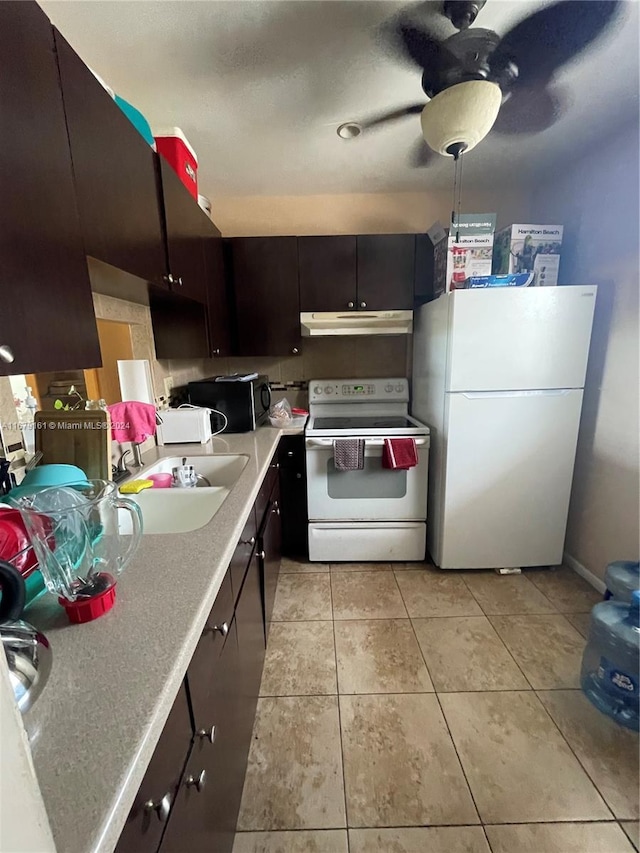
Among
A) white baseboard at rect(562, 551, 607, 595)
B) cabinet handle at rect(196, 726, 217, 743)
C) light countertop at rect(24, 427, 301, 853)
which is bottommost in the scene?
white baseboard at rect(562, 551, 607, 595)

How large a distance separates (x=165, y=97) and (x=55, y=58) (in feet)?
2.85

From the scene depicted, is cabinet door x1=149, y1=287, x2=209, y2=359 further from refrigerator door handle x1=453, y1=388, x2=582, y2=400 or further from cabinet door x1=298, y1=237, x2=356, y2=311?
refrigerator door handle x1=453, y1=388, x2=582, y2=400

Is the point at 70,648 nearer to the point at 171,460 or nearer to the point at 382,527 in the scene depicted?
the point at 171,460

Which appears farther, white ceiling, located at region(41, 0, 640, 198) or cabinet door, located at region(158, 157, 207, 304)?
cabinet door, located at region(158, 157, 207, 304)

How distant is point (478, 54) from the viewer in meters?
1.10

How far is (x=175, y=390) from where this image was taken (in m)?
2.07

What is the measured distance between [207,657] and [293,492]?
4.77 ft

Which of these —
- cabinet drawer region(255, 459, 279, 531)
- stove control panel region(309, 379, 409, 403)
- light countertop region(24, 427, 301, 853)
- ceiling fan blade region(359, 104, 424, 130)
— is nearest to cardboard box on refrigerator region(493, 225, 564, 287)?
ceiling fan blade region(359, 104, 424, 130)

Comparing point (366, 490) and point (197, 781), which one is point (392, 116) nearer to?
point (366, 490)

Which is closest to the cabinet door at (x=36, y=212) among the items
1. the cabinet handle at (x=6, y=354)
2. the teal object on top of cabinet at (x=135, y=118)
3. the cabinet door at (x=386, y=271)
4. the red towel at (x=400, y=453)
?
the cabinet handle at (x=6, y=354)

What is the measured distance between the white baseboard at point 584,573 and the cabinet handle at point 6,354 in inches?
99.7

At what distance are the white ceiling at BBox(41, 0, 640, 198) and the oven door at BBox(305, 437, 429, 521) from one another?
1.54 meters

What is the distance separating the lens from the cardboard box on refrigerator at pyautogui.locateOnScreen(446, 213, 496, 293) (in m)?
1.91

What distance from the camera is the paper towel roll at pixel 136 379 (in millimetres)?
1576
